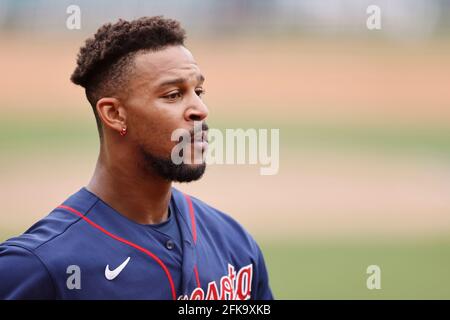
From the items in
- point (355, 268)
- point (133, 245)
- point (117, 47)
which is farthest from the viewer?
point (355, 268)

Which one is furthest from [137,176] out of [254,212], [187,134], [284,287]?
[254,212]

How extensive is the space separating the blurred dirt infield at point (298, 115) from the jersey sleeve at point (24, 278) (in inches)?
198

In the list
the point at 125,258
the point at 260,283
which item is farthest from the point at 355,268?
the point at 125,258

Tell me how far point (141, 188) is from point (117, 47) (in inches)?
20.1

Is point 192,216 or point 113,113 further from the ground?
point 113,113

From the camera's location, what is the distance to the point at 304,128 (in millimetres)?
11117

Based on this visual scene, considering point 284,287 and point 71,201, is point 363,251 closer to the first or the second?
point 284,287

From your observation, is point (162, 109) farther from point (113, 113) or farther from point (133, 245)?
point (133, 245)

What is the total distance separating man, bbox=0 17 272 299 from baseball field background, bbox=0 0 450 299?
3.38 m

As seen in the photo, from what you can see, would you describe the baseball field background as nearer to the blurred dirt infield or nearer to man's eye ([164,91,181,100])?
the blurred dirt infield

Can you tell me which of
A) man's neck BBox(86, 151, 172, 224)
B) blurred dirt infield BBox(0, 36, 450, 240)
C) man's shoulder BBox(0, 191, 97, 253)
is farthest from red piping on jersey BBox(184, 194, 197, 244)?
blurred dirt infield BBox(0, 36, 450, 240)

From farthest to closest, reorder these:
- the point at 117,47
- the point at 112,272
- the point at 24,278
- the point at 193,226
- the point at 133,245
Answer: the point at 193,226 < the point at 117,47 < the point at 133,245 < the point at 112,272 < the point at 24,278

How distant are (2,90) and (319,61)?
5.24 metres

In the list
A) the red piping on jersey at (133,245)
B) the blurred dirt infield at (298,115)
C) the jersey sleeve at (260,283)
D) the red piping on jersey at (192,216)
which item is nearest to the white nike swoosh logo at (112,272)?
the red piping on jersey at (133,245)
